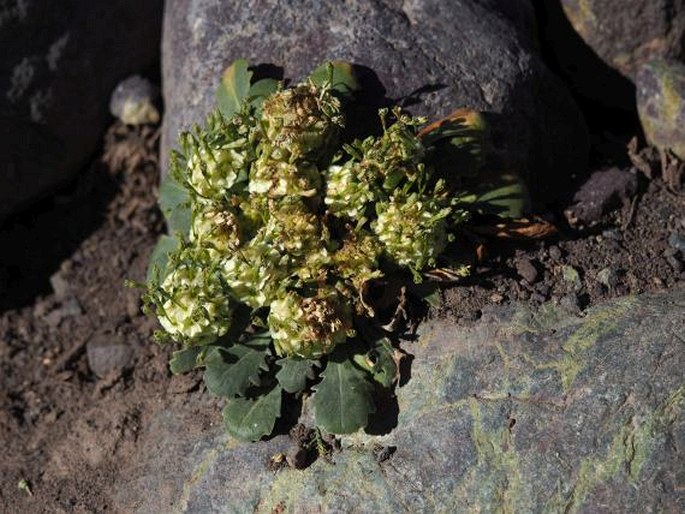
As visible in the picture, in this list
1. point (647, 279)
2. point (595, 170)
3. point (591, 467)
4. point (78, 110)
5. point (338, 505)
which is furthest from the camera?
point (78, 110)

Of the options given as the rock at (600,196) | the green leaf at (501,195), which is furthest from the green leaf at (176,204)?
the rock at (600,196)

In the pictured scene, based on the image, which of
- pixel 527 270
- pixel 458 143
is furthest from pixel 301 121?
pixel 527 270

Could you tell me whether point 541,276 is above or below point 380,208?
below

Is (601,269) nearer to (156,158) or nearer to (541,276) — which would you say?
(541,276)

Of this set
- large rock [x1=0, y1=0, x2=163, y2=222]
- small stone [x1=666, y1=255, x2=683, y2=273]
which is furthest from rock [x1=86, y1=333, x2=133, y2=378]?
small stone [x1=666, y1=255, x2=683, y2=273]

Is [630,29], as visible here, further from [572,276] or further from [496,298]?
[496,298]

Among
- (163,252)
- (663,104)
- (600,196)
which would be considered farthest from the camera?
(663,104)

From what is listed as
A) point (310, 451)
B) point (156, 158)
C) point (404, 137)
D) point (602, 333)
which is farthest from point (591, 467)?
point (156, 158)
